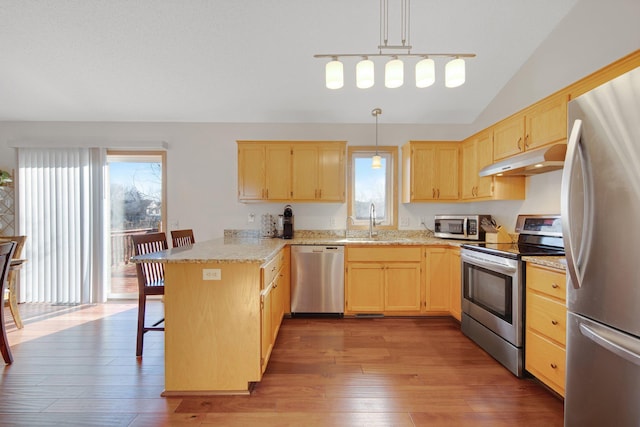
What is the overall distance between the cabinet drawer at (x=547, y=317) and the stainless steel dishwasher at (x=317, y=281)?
1.73 m

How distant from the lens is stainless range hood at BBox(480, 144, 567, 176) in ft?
6.31

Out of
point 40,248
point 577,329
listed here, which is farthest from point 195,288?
point 40,248

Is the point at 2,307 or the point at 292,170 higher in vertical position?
the point at 292,170

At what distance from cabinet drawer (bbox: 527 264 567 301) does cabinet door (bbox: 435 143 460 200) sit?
5.20 ft

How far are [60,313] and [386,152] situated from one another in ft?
15.3

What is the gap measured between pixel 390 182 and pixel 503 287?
200 cm

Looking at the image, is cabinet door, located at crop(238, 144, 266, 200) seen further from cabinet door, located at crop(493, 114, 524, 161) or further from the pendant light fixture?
cabinet door, located at crop(493, 114, 524, 161)

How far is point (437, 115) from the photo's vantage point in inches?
139

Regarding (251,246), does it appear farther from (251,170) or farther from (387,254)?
(387,254)

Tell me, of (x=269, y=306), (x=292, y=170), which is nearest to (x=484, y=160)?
(x=292, y=170)

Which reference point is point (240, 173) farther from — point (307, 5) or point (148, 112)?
point (307, 5)

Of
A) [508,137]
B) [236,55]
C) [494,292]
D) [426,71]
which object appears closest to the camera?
[426,71]

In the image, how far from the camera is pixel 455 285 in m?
2.93

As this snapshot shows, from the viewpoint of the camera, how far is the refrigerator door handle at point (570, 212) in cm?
Answer: 111
